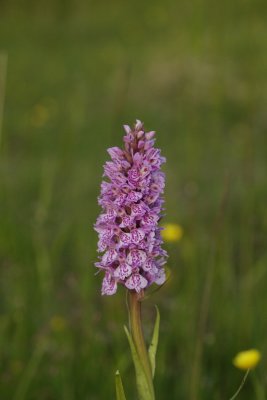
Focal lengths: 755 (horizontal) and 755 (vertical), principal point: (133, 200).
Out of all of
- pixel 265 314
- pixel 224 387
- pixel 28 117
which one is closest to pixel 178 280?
pixel 265 314

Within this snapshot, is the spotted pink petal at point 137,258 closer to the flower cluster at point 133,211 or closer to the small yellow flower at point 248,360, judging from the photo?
the flower cluster at point 133,211

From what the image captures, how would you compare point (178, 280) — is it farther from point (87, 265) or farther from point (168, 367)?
point (168, 367)

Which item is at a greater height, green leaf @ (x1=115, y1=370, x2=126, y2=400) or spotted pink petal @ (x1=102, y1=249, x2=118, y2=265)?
spotted pink petal @ (x1=102, y1=249, x2=118, y2=265)

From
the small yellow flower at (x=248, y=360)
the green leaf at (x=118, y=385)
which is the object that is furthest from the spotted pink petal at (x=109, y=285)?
the small yellow flower at (x=248, y=360)

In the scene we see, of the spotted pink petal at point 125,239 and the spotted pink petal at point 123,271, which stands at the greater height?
the spotted pink petal at point 125,239

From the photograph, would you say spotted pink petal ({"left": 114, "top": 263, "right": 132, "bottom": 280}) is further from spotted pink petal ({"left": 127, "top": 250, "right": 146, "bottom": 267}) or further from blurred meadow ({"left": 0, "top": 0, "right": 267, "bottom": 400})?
blurred meadow ({"left": 0, "top": 0, "right": 267, "bottom": 400})

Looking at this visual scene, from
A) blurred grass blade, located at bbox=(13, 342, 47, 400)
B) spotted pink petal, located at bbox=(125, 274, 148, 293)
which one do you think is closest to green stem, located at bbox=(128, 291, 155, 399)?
spotted pink petal, located at bbox=(125, 274, 148, 293)
